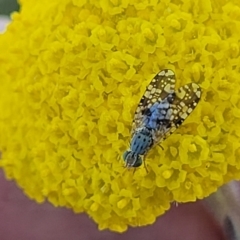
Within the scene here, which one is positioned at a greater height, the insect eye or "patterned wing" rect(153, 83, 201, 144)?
"patterned wing" rect(153, 83, 201, 144)

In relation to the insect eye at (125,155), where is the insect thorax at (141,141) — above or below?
above

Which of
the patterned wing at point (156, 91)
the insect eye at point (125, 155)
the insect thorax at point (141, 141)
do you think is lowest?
the insect eye at point (125, 155)

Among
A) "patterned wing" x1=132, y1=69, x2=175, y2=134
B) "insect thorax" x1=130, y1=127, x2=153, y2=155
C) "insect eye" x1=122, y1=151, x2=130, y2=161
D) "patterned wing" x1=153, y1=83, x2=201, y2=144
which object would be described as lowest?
"insect eye" x1=122, y1=151, x2=130, y2=161

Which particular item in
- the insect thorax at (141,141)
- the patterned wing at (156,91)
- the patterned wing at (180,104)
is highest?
the patterned wing at (156,91)

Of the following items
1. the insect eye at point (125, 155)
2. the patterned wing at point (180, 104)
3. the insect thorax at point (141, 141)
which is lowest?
the insect eye at point (125, 155)

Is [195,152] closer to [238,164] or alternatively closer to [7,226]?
[238,164]

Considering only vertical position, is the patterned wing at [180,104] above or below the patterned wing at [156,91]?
below
